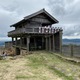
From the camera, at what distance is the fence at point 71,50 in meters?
16.8

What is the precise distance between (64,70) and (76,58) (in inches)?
169

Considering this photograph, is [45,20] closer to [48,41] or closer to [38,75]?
[48,41]

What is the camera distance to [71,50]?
58.2 ft

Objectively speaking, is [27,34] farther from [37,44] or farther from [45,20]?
[45,20]

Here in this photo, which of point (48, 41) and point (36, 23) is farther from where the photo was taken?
point (36, 23)

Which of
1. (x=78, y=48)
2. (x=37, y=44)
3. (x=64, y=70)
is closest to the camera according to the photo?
(x=64, y=70)

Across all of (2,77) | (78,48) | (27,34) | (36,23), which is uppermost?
(36,23)

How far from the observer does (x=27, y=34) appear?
25.9 m

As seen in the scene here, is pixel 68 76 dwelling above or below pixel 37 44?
below

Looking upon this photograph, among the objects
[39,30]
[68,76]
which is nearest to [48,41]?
[39,30]

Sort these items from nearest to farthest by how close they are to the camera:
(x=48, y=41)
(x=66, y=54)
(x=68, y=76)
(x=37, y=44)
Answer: (x=68, y=76) → (x=66, y=54) → (x=48, y=41) → (x=37, y=44)

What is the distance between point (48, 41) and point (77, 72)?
1296cm

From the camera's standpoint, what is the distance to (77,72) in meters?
12.1

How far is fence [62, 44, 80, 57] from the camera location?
662 inches
